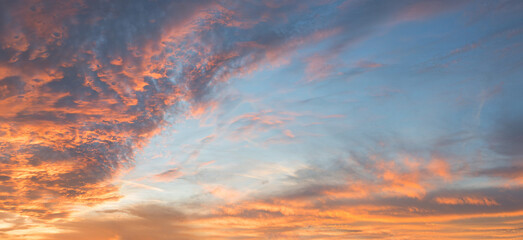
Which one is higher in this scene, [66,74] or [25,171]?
[66,74]

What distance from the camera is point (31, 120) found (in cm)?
2397

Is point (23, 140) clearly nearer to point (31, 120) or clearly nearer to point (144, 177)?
point (31, 120)

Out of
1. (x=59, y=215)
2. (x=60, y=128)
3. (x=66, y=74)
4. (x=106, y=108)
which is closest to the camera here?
(x=66, y=74)

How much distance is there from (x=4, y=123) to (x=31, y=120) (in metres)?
2.82

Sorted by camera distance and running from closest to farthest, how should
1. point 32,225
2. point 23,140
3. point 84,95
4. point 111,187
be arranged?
point 84,95 → point 23,140 → point 111,187 → point 32,225

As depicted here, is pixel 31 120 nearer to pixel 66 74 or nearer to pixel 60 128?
pixel 60 128

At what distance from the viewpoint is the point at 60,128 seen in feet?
80.7

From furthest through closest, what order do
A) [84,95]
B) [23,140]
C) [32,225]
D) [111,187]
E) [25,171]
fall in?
[32,225], [111,187], [25,171], [23,140], [84,95]

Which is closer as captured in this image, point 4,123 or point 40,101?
point 40,101

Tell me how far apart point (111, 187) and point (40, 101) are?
16.0 m

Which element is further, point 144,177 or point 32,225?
point 32,225

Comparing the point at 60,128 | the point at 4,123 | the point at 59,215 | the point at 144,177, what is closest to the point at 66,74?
the point at 60,128

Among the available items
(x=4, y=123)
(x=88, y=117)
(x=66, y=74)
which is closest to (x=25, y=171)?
(x=4, y=123)

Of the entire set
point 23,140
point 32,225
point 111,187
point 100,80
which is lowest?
point 32,225
